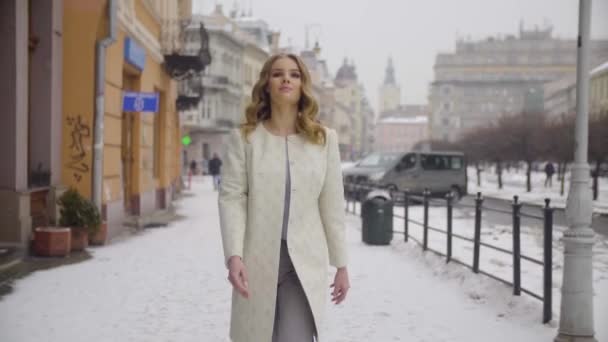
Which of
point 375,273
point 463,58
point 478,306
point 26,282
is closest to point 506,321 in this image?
point 478,306

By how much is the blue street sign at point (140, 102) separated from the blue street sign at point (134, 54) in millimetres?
974

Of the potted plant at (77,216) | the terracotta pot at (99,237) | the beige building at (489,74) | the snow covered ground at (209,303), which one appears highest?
the beige building at (489,74)

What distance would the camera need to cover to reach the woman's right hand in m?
3.04

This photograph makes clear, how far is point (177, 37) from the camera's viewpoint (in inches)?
819

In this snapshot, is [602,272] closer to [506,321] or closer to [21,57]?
[506,321]

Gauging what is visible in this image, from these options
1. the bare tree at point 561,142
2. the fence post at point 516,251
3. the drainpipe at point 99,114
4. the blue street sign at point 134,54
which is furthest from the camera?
the bare tree at point 561,142

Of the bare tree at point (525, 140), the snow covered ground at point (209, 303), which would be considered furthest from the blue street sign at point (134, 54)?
the bare tree at point (525, 140)

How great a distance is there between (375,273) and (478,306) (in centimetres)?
230

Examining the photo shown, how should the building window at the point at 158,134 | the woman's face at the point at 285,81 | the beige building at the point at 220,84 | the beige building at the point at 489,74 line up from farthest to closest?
the beige building at the point at 489,74 → the beige building at the point at 220,84 → the building window at the point at 158,134 → the woman's face at the point at 285,81

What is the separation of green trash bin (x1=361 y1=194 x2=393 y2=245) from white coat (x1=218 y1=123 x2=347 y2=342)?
9483 mm

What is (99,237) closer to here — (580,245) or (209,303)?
(209,303)

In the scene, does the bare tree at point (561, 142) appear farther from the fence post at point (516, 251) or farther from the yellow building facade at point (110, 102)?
the fence post at point (516, 251)

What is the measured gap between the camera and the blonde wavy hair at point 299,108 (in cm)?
323

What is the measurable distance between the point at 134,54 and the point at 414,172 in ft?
44.0
